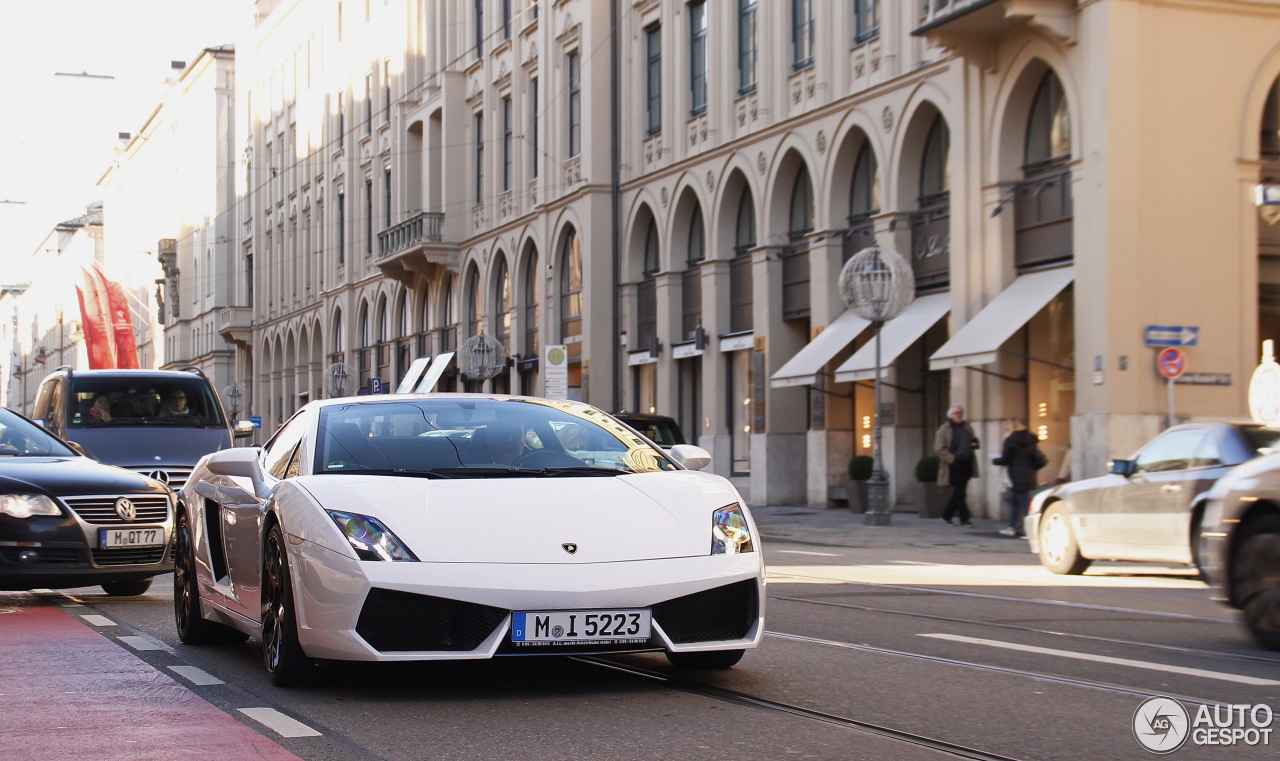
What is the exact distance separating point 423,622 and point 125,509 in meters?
6.33

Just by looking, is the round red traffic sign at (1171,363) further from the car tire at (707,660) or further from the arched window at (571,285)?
the arched window at (571,285)

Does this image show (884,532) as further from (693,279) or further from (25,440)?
(693,279)

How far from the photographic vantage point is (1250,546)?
9484mm

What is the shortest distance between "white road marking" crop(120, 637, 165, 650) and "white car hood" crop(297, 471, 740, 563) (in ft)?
8.13

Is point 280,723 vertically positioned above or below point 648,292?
below

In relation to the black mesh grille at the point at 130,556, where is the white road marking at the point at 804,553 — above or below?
below

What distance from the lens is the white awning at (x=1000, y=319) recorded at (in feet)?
79.5

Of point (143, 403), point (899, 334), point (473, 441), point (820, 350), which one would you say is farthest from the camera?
point (820, 350)

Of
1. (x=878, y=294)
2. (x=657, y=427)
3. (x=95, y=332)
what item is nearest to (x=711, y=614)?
(x=657, y=427)

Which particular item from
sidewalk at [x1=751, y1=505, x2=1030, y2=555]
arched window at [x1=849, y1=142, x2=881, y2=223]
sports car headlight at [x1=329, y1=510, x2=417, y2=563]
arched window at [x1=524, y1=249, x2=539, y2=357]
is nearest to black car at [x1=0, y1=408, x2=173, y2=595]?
sports car headlight at [x1=329, y1=510, x2=417, y2=563]

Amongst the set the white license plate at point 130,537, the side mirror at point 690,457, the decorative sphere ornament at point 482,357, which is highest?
the decorative sphere ornament at point 482,357

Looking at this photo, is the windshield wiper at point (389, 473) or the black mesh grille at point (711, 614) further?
the windshield wiper at point (389, 473)

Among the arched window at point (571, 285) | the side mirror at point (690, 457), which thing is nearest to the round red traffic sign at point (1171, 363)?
the side mirror at point (690, 457)

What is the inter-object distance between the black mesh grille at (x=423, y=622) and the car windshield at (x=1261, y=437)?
8.61 metres
